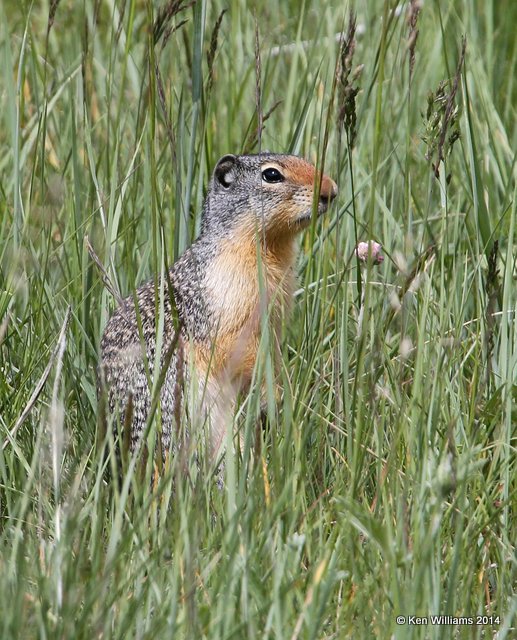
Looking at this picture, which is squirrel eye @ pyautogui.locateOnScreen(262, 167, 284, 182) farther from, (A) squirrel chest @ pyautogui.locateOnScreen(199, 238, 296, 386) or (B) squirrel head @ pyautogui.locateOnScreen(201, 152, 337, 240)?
(A) squirrel chest @ pyautogui.locateOnScreen(199, 238, 296, 386)

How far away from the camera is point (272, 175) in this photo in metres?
4.44

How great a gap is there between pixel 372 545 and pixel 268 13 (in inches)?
160

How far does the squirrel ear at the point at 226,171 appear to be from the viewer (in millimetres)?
4484

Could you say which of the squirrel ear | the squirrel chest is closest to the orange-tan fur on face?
the squirrel chest

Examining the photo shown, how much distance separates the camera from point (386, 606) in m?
2.57

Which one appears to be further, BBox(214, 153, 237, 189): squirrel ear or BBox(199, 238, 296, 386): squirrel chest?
BBox(214, 153, 237, 189): squirrel ear

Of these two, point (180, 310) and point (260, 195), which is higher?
point (260, 195)

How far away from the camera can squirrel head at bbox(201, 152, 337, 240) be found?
434 cm

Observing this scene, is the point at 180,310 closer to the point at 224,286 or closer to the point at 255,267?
the point at 224,286

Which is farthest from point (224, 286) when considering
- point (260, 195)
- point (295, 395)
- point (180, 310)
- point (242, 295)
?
point (295, 395)

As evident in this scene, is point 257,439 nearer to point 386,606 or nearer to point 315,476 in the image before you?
point 315,476

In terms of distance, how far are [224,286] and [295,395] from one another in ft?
3.71

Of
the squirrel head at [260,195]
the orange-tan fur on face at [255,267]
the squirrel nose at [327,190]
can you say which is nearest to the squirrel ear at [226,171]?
the squirrel head at [260,195]

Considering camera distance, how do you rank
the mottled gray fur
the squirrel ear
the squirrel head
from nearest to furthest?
the mottled gray fur
the squirrel head
the squirrel ear
